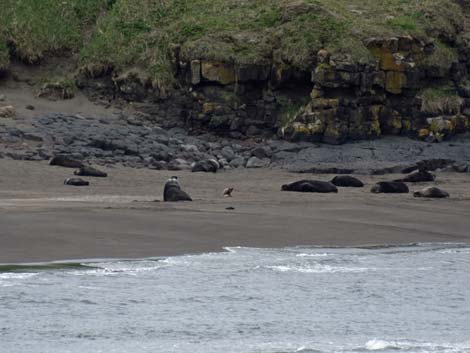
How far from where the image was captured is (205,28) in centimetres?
2323

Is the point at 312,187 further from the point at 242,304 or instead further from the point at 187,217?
the point at 242,304

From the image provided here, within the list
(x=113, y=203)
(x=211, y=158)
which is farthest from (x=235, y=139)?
(x=113, y=203)

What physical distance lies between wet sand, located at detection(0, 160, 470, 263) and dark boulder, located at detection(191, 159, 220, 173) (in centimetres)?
91

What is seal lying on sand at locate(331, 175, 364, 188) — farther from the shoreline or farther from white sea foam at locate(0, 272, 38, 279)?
white sea foam at locate(0, 272, 38, 279)

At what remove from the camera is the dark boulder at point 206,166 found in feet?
61.0

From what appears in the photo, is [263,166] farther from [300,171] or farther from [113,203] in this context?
[113,203]

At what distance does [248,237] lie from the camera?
11969 millimetres

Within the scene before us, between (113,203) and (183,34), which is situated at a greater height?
(183,34)

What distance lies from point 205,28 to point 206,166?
5547 millimetres

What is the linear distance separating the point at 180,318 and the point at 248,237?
380cm

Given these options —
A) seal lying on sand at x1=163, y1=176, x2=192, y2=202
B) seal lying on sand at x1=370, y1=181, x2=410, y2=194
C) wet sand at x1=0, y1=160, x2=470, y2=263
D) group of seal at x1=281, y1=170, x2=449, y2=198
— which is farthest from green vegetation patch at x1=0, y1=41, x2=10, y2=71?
seal lying on sand at x1=370, y1=181, x2=410, y2=194

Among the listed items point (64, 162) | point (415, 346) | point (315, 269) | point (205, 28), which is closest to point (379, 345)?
point (415, 346)

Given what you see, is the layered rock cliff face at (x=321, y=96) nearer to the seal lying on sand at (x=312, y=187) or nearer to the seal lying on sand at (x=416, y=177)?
the seal lying on sand at (x=416, y=177)

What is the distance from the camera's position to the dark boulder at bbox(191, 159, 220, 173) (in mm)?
18578
